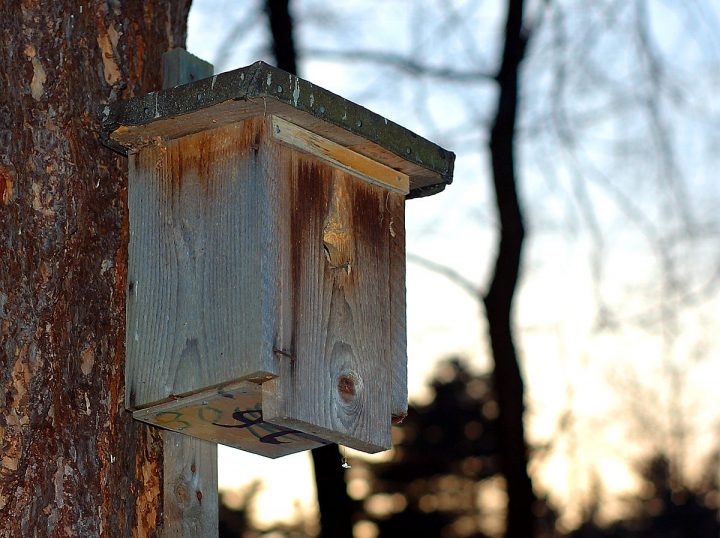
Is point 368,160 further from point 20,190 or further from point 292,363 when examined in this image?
point 20,190

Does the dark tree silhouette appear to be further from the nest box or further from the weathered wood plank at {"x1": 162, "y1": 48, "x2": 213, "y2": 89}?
the nest box

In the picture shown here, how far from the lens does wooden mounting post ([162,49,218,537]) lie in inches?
104

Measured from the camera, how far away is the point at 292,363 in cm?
244

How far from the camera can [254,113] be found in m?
2.54

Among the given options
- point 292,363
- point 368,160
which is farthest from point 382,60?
point 292,363

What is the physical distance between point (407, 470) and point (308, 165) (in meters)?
19.0

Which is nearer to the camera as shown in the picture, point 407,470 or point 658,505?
point 407,470

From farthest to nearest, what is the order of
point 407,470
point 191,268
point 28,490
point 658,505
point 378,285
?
point 658,505 → point 407,470 → point 378,285 → point 191,268 → point 28,490

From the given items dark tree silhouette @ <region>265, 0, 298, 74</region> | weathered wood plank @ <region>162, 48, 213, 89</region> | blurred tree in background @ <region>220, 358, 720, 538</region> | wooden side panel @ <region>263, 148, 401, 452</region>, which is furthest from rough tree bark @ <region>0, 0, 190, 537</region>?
blurred tree in background @ <region>220, 358, 720, 538</region>

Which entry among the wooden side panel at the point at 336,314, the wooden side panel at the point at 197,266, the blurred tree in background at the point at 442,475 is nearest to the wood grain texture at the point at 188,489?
the wooden side panel at the point at 197,266

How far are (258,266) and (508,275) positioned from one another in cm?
435

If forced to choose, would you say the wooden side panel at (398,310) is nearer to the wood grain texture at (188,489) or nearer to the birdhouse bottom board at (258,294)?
the birdhouse bottom board at (258,294)

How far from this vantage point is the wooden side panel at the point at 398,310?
278 centimetres

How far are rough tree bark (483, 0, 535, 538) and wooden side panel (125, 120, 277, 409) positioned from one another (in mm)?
4141
